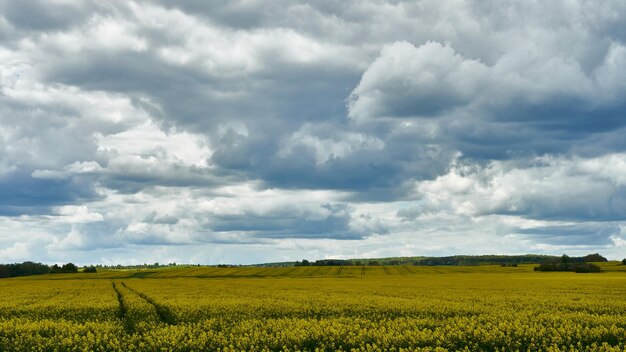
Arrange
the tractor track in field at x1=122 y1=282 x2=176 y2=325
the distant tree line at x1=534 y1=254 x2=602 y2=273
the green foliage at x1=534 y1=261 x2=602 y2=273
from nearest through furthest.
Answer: the tractor track in field at x1=122 y1=282 x2=176 y2=325 < the green foliage at x1=534 y1=261 x2=602 y2=273 < the distant tree line at x1=534 y1=254 x2=602 y2=273

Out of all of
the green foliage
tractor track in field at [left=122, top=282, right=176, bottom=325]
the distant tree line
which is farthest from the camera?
the distant tree line

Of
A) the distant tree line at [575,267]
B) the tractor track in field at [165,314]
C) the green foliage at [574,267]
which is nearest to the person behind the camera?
the tractor track in field at [165,314]

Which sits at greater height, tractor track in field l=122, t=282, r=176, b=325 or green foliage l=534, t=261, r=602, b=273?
tractor track in field l=122, t=282, r=176, b=325

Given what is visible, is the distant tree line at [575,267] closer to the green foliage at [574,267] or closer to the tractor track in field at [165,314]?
the green foliage at [574,267]

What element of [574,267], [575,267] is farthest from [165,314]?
[574,267]

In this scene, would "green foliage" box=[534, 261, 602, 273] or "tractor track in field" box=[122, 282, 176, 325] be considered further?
"green foliage" box=[534, 261, 602, 273]

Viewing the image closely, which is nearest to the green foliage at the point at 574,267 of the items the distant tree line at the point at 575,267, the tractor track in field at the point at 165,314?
the distant tree line at the point at 575,267

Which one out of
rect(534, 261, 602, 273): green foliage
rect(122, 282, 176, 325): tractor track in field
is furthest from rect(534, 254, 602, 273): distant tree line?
rect(122, 282, 176, 325): tractor track in field

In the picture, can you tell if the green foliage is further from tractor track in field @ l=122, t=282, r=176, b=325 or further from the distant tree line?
tractor track in field @ l=122, t=282, r=176, b=325

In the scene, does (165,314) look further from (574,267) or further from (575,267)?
(574,267)

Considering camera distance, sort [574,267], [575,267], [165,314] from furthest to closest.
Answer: [574,267] → [575,267] → [165,314]

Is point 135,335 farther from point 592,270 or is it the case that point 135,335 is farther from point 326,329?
point 592,270

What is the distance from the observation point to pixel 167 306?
4453 cm

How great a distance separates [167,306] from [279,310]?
9934 millimetres
